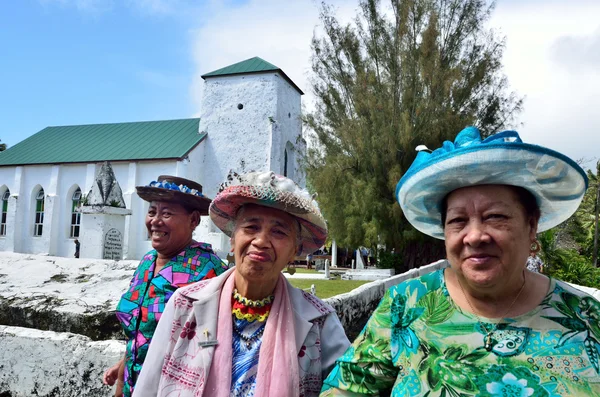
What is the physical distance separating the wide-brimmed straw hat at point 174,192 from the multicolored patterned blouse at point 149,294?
306 millimetres

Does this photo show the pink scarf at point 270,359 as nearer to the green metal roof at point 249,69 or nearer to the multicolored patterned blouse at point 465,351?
the multicolored patterned blouse at point 465,351

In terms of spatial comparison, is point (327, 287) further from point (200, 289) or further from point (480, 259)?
point (480, 259)

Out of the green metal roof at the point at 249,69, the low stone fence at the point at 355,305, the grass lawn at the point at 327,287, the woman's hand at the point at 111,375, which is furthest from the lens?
the green metal roof at the point at 249,69

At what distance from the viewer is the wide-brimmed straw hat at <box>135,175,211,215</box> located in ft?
9.49

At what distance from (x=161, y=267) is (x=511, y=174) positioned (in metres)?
2.12

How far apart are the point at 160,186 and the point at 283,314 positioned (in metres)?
1.38

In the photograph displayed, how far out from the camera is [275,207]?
208 cm

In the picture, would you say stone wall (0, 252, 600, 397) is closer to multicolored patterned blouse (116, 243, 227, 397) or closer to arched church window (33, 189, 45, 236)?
multicolored patterned blouse (116, 243, 227, 397)

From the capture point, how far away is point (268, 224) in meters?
2.09

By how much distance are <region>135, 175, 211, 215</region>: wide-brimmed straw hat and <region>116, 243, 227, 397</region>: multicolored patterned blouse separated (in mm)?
306

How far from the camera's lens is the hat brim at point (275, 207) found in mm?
2033

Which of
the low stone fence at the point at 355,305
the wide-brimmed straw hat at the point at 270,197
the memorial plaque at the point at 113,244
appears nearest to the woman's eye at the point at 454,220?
the wide-brimmed straw hat at the point at 270,197

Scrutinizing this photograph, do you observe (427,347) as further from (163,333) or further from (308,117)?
(308,117)

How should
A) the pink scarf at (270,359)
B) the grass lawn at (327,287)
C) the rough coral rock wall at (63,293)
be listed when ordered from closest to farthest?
the pink scarf at (270,359), the rough coral rock wall at (63,293), the grass lawn at (327,287)
